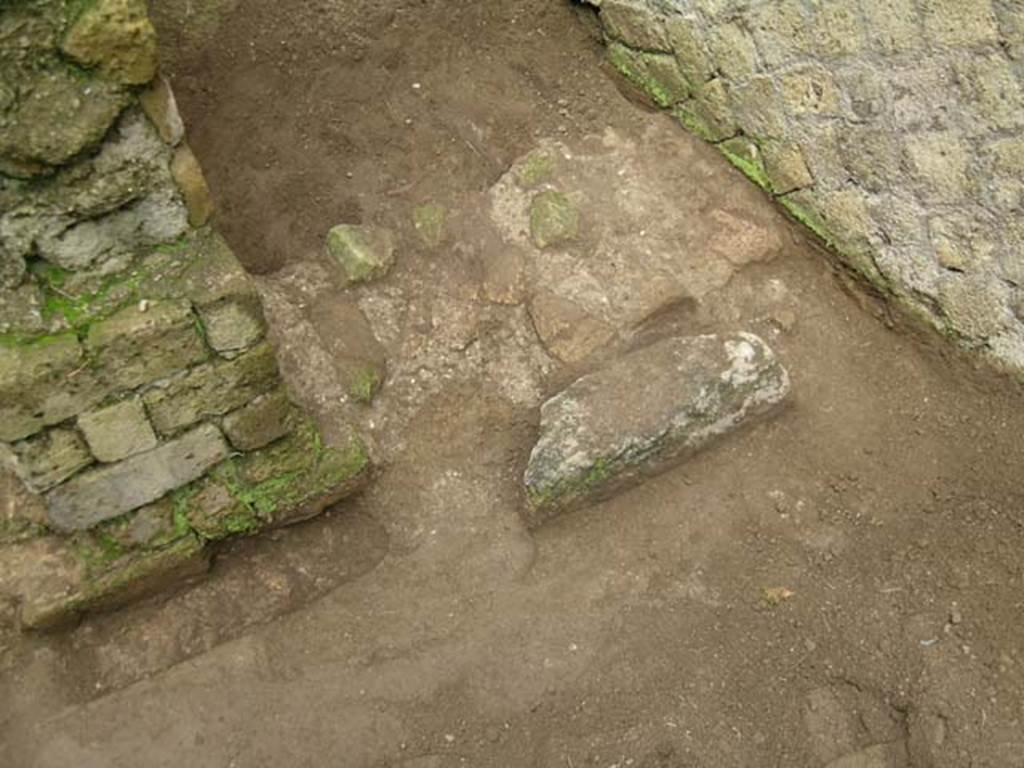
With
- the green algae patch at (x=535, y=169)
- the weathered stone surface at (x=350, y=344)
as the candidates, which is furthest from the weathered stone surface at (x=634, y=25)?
the weathered stone surface at (x=350, y=344)

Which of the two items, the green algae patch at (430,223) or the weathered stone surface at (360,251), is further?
the green algae patch at (430,223)

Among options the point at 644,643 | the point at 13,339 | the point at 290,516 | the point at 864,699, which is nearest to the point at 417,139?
the point at 290,516

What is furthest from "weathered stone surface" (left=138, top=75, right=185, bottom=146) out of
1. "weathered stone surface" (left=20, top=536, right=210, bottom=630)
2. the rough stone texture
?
the rough stone texture

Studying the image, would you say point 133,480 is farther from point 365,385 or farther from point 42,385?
Answer: point 365,385

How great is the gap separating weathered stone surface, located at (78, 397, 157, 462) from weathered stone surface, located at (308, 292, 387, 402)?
2.62 ft

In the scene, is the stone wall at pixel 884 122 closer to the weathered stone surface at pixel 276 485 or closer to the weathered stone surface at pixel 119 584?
the weathered stone surface at pixel 276 485

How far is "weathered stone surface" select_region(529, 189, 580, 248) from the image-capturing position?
13.0ft

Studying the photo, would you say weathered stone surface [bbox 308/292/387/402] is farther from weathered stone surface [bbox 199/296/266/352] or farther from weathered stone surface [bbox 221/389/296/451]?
weathered stone surface [bbox 199/296/266/352]

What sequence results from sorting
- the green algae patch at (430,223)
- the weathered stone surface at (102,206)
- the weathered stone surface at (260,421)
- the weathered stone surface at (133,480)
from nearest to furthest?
1. the weathered stone surface at (102,206)
2. the weathered stone surface at (133,480)
3. the weathered stone surface at (260,421)
4. the green algae patch at (430,223)

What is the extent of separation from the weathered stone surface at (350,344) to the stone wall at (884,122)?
163 cm

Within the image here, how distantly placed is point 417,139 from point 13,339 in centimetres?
190

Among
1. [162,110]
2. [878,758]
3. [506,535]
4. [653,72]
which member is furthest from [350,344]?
[878,758]

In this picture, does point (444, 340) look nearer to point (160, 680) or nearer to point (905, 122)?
point (160, 680)

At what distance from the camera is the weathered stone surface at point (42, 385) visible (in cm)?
268
